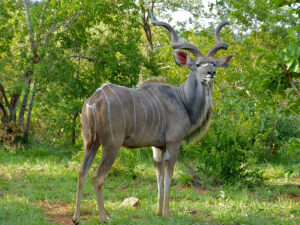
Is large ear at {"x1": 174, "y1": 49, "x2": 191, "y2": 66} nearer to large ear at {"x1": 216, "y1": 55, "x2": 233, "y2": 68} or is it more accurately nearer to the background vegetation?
large ear at {"x1": 216, "y1": 55, "x2": 233, "y2": 68}

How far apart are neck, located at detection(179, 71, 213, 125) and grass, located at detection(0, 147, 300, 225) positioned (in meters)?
1.02

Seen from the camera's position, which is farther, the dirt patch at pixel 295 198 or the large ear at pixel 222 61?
the dirt patch at pixel 295 198

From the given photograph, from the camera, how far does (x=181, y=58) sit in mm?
4215

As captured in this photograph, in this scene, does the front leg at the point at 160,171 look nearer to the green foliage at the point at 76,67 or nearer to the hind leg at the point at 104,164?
the hind leg at the point at 104,164

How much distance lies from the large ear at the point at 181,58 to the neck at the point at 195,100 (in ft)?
0.51

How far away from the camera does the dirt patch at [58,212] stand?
3.63 metres

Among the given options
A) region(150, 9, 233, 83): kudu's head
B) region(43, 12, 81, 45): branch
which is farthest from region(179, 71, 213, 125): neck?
region(43, 12, 81, 45): branch

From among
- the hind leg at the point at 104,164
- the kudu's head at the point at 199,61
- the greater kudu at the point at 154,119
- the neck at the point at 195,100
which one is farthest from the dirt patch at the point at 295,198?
the hind leg at the point at 104,164

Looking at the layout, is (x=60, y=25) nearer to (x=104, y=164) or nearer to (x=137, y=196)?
(x=137, y=196)

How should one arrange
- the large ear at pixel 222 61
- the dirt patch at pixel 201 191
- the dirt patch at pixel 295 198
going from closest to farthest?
the large ear at pixel 222 61 < the dirt patch at pixel 295 198 < the dirt patch at pixel 201 191

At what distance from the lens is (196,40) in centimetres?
959

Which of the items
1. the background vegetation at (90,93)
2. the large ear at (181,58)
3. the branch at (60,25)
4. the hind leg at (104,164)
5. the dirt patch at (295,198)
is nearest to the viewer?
the hind leg at (104,164)

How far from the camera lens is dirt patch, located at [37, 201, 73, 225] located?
3631 mm

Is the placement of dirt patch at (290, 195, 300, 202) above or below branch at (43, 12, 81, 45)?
below
